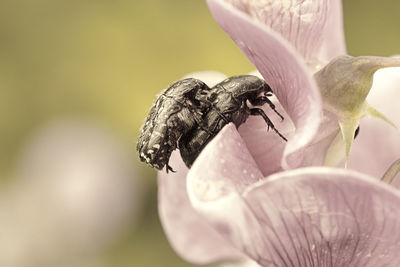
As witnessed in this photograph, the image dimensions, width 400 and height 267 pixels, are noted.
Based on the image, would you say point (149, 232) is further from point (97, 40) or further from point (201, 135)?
point (201, 135)

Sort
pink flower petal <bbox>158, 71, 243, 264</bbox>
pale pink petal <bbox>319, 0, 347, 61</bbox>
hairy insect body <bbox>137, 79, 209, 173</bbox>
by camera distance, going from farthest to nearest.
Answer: pink flower petal <bbox>158, 71, 243, 264</bbox> → pale pink petal <bbox>319, 0, 347, 61</bbox> → hairy insect body <bbox>137, 79, 209, 173</bbox>

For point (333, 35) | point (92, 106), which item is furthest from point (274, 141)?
point (92, 106)

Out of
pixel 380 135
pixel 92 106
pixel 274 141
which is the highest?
pixel 274 141

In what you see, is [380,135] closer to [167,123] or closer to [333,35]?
[333,35]

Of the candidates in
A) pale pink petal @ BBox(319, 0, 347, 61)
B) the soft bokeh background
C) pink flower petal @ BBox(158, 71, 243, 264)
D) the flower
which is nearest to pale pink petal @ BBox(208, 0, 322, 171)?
the flower

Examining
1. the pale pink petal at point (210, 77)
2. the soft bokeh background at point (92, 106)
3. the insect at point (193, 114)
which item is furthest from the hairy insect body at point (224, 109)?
the soft bokeh background at point (92, 106)

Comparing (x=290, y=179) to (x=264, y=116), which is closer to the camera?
(x=290, y=179)

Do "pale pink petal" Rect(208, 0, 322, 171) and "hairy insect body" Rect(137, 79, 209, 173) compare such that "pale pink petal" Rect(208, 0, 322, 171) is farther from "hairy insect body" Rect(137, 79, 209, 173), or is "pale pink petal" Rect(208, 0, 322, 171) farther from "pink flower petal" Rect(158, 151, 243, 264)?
"pink flower petal" Rect(158, 151, 243, 264)
